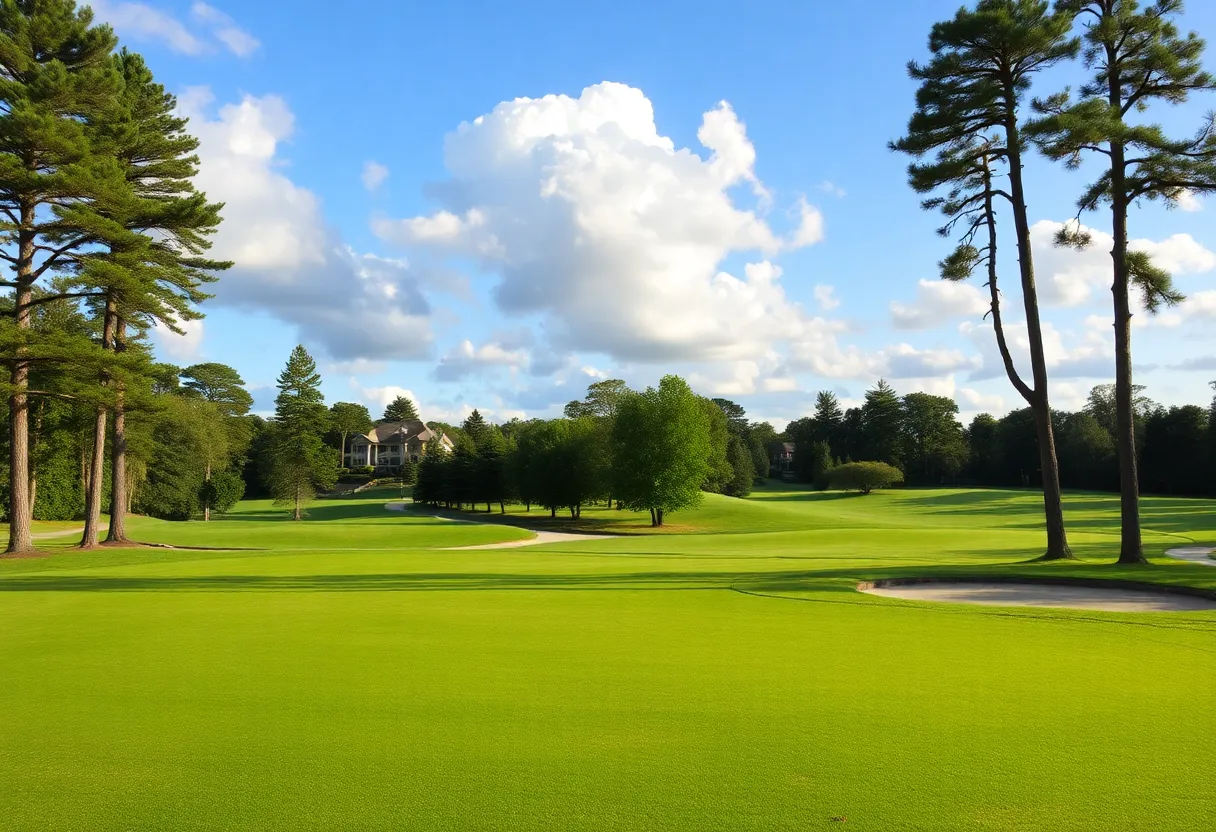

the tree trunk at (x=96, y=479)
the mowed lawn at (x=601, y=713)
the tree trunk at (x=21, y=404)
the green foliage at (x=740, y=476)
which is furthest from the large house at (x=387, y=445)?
the mowed lawn at (x=601, y=713)

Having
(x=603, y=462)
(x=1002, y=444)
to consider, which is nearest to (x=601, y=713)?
(x=603, y=462)

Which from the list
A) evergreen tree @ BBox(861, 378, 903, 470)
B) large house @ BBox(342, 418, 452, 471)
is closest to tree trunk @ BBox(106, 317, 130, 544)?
evergreen tree @ BBox(861, 378, 903, 470)

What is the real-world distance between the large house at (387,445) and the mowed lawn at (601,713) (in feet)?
420

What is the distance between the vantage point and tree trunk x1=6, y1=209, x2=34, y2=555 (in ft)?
82.6

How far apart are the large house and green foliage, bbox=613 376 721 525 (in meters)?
87.6

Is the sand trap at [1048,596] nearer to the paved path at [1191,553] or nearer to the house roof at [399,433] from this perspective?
the paved path at [1191,553]

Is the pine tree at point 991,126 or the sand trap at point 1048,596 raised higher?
the pine tree at point 991,126

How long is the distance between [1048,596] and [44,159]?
99.4 ft

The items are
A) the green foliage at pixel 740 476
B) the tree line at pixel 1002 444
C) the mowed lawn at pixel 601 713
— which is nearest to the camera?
the mowed lawn at pixel 601 713

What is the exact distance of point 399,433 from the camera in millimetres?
142875

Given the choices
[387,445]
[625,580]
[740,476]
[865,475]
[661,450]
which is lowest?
[625,580]

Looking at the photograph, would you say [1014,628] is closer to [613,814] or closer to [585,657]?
[585,657]

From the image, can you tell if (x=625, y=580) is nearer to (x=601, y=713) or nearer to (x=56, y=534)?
(x=601, y=713)

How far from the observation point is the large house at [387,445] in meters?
139
